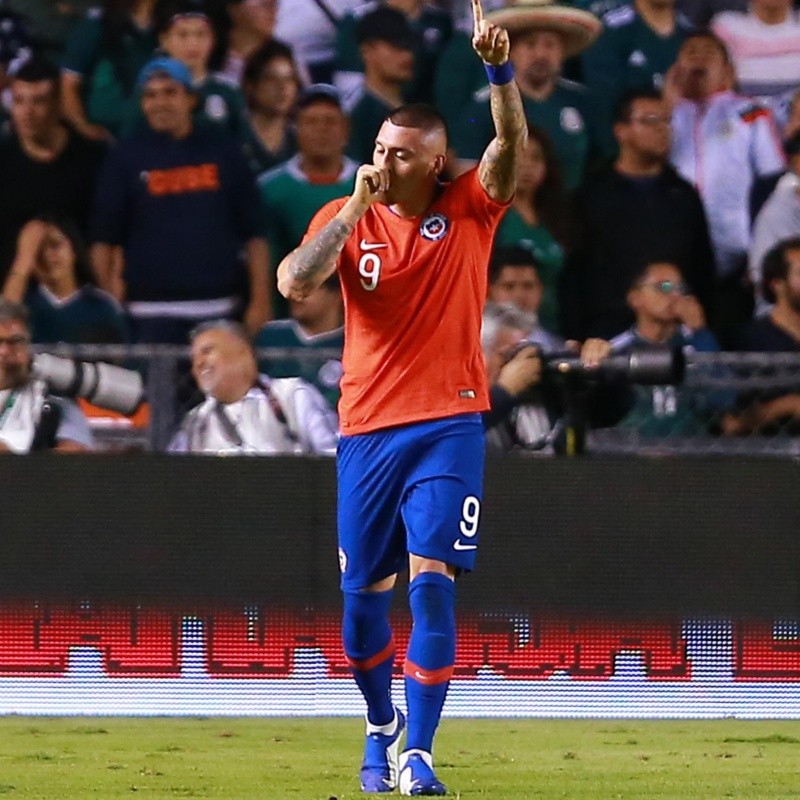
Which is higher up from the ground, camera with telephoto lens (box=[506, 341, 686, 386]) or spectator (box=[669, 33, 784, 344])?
spectator (box=[669, 33, 784, 344])

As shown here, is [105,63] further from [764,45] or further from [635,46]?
[764,45]

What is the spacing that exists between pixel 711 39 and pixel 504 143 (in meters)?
6.08

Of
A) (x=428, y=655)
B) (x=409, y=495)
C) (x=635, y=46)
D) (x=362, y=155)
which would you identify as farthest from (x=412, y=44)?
(x=428, y=655)

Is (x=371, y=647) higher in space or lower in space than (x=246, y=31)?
lower

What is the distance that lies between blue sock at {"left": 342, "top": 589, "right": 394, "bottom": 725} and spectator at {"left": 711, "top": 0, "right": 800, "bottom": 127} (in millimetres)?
6396

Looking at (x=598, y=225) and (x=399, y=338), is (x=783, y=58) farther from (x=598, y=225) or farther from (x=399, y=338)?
(x=399, y=338)

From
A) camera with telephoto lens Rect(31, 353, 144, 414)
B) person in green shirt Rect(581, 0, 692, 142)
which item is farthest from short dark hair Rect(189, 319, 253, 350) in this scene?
person in green shirt Rect(581, 0, 692, 142)

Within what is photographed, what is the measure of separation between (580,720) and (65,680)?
245cm

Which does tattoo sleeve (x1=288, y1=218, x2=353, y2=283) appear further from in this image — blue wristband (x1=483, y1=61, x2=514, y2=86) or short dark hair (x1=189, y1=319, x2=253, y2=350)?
short dark hair (x1=189, y1=319, x2=253, y2=350)

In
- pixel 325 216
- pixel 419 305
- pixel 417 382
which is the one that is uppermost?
pixel 325 216

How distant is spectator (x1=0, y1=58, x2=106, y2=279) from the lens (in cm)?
1095

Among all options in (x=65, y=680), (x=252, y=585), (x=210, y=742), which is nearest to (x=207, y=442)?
(x=252, y=585)

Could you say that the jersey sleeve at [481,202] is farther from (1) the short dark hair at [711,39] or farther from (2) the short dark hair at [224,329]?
(1) the short dark hair at [711,39]

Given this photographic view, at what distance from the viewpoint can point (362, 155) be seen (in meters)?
11.2
